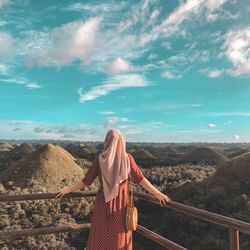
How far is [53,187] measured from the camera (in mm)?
40469

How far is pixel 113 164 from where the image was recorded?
431cm

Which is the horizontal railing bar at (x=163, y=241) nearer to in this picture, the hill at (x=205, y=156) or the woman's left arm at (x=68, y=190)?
the woman's left arm at (x=68, y=190)

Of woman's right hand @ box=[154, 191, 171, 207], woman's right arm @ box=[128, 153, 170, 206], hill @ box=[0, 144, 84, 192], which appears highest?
woman's right arm @ box=[128, 153, 170, 206]

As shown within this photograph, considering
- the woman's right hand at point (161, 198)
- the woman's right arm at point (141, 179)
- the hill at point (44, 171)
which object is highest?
the woman's right arm at point (141, 179)

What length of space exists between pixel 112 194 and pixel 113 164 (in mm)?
305

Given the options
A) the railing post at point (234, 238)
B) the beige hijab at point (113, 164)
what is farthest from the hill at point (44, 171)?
the railing post at point (234, 238)

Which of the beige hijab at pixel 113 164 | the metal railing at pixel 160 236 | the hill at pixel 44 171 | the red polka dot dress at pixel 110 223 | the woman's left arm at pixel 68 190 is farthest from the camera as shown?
the hill at pixel 44 171

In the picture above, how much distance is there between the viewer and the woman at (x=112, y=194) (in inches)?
169

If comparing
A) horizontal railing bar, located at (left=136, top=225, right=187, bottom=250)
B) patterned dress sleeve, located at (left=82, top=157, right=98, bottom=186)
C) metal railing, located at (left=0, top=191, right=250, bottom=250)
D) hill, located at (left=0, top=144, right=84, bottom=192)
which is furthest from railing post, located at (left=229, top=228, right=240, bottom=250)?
hill, located at (left=0, top=144, right=84, bottom=192)

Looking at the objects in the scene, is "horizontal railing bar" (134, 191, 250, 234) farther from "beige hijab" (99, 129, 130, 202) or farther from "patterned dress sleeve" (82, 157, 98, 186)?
"patterned dress sleeve" (82, 157, 98, 186)

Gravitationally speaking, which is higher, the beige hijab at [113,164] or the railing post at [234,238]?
the beige hijab at [113,164]

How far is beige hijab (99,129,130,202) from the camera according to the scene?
14.0 feet

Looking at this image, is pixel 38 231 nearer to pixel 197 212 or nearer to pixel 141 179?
pixel 141 179

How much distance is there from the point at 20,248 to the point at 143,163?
55804mm
